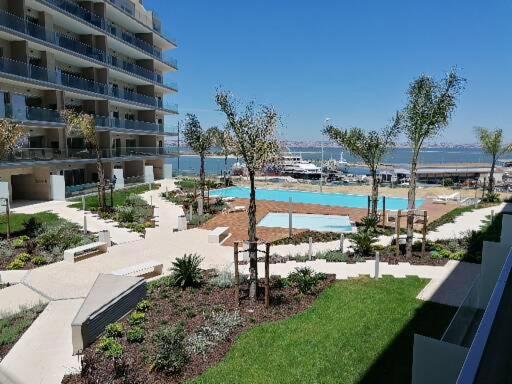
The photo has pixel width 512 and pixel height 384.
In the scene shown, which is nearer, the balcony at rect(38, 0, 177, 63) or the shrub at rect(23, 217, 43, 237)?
the shrub at rect(23, 217, 43, 237)

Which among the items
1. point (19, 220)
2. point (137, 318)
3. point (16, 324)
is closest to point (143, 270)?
point (137, 318)

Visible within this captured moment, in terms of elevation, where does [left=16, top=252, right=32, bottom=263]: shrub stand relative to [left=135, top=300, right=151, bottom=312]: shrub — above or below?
below

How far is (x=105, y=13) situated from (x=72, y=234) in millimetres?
28810

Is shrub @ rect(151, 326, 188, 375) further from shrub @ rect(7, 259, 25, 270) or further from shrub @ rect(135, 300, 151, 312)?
shrub @ rect(7, 259, 25, 270)

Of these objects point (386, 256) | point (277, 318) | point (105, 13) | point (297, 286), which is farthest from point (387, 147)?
point (105, 13)

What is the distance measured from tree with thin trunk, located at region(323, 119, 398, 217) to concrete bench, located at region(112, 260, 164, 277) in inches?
535

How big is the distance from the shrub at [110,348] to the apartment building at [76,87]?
18524 millimetres

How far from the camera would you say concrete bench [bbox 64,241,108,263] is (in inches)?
668

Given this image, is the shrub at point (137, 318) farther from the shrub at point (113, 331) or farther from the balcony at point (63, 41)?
→ the balcony at point (63, 41)

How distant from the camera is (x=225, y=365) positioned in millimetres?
8633

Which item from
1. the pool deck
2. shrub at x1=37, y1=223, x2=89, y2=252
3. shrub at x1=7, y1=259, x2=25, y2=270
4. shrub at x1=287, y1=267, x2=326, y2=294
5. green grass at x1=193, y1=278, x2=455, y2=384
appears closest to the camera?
green grass at x1=193, y1=278, x2=455, y2=384

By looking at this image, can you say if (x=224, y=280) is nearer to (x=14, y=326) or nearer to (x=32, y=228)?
(x=14, y=326)

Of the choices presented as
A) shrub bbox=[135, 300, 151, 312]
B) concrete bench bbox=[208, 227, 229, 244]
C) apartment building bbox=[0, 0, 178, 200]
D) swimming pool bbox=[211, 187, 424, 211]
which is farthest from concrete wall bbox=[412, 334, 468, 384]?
swimming pool bbox=[211, 187, 424, 211]

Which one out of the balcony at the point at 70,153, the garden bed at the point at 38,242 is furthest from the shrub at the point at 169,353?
the balcony at the point at 70,153
